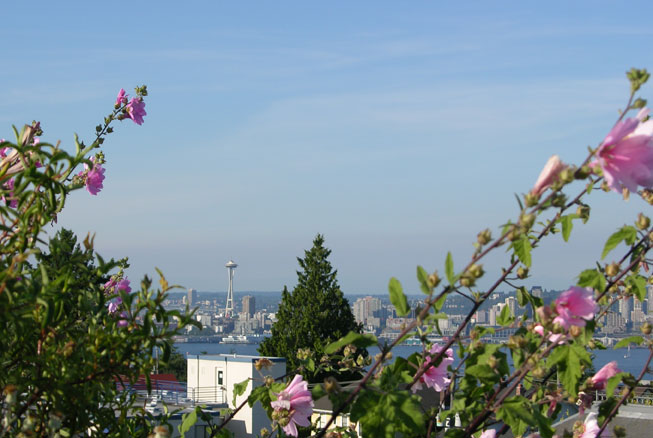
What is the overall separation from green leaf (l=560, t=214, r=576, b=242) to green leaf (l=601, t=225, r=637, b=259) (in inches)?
6.2

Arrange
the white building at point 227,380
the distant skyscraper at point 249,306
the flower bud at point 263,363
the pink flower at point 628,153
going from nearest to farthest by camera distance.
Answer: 1. the pink flower at point 628,153
2. the flower bud at point 263,363
3. the white building at point 227,380
4. the distant skyscraper at point 249,306

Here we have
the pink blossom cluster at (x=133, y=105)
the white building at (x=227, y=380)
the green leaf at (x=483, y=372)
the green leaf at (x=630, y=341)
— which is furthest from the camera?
the white building at (x=227, y=380)

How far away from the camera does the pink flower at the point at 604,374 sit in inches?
75.9

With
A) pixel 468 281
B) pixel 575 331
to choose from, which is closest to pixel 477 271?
pixel 468 281

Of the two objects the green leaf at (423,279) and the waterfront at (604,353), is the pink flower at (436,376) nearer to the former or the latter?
the green leaf at (423,279)

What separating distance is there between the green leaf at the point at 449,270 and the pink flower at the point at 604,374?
0.68m

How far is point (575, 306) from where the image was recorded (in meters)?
1.65

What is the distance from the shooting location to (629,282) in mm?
1945

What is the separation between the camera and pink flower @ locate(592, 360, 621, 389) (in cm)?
193

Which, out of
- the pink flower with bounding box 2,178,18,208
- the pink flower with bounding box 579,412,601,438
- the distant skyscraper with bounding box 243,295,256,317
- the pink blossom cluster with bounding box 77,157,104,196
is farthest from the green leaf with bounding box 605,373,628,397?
the distant skyscraper with bounding box 243,295,256,317

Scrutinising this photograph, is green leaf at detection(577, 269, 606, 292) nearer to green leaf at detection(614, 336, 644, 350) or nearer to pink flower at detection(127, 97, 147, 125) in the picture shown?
green leaf at detection(614, 336, 644, 350)

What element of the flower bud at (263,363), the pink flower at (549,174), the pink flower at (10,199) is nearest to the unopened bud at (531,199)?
the pink flower at (549,174)

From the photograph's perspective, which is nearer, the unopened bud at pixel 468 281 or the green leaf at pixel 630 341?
the unopened bud at pixel 468 281

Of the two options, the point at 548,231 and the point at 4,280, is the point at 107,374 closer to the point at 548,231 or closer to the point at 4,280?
the point at 4,280
